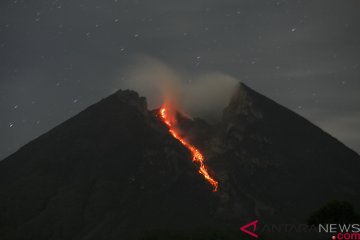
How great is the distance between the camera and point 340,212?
135 meters

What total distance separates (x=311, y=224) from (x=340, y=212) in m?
A: 7.33

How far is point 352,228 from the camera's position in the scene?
130250mm

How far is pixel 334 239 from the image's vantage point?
4958 inches

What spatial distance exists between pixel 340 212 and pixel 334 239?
1077 centimetres

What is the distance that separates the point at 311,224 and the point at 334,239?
945cm

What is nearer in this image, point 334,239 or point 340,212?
point 334,239

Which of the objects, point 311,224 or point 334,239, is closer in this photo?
point 334,239

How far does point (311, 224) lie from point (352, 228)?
30.6 feet

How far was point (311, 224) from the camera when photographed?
135 meters

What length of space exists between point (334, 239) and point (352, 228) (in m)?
6.92
